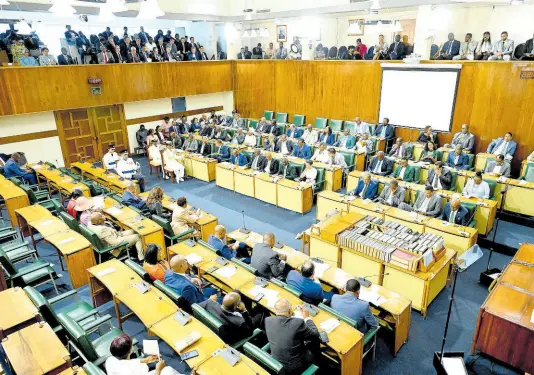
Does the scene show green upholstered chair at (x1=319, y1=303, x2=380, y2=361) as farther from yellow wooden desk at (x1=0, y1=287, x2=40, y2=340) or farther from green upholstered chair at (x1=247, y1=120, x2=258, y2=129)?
green upholstered chair at (x1=247, y1=120, x2=258, y2=129)

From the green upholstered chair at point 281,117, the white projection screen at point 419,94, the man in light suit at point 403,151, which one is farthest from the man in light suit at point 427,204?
the green upholstered chair at point 281,117

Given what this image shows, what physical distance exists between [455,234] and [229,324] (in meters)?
4.21

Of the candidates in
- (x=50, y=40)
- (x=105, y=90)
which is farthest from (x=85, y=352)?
(x=50, y=40)

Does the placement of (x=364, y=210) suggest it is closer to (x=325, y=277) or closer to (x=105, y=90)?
(x=325, y=277)

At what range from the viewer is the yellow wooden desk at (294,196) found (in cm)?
864

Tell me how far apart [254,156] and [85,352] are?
737cm

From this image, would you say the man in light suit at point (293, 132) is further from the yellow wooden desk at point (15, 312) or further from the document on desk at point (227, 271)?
the yellow wooden desk at point (15, 312)

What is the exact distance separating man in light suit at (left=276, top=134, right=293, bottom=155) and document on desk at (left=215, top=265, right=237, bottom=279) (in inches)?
269

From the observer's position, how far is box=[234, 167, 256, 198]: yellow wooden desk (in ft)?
31.8

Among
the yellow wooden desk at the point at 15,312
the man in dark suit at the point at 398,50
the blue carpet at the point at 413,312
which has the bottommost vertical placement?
the blue carpet at the point at 413,312

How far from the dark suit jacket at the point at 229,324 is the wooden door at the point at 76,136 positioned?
34.2 feet

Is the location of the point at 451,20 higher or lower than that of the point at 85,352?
higher

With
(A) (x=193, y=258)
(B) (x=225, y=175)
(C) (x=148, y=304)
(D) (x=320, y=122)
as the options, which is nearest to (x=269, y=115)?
(D) (x=320, y=122)

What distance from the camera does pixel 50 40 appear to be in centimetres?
1573
